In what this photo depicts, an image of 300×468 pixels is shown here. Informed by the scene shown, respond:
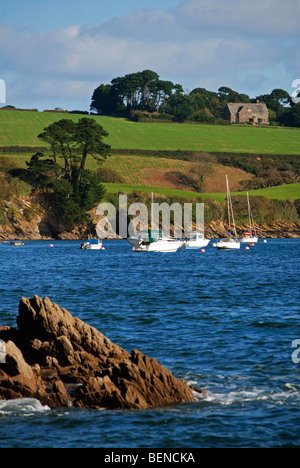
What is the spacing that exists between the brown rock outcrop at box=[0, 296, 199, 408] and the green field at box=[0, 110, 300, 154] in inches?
5640

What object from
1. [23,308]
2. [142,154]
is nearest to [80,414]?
[23,308]

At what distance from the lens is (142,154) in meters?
162

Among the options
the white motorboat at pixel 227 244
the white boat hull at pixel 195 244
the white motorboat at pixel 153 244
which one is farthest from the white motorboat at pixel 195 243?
the white motorboat at pixel 153 244

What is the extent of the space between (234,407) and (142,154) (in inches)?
5875

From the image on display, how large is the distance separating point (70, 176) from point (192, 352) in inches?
4165

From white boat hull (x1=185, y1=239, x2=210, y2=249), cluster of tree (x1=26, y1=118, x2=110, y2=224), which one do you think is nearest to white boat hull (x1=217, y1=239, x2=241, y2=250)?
white boat hull (x1=185, y1=239, x2=210, y2=249)

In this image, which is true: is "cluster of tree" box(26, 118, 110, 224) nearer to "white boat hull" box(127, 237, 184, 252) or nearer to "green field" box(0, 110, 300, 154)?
"white boat hull" box(127, 237, 184, 252)

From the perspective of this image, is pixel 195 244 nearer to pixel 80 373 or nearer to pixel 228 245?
pixel 228 245

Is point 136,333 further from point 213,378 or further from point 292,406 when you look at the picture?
point 292,406

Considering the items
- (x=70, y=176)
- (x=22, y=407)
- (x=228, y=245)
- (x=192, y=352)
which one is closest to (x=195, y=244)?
(x=228, y=245)

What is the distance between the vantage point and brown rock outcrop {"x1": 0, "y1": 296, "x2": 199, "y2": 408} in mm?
15289

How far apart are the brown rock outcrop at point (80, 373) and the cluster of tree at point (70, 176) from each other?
9802 centimetres

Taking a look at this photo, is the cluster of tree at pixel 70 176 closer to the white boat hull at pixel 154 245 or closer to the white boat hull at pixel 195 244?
Answer: the white boat hull at pixel 195 244

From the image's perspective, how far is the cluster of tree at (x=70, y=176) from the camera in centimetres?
11725
